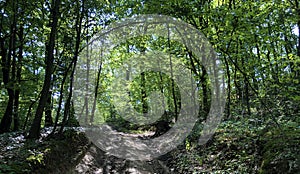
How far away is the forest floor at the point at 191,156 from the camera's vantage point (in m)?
5.14

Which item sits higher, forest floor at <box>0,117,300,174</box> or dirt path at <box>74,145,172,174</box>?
forest floor at <box>0,117,300,174</box>

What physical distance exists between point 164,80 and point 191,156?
1090 centimetres

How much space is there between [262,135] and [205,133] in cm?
309

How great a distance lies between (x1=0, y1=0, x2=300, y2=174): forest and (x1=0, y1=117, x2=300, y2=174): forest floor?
0.04 meters

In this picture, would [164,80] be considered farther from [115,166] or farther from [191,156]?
[191,156]

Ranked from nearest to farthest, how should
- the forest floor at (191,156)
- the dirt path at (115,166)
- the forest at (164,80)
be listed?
1. the forest floor at (191,156)
2. the forest at (164,80)
3. the dirt path at (115,166)

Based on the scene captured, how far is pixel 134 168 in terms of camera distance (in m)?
8.28

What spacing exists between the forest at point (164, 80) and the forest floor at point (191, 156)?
4cm

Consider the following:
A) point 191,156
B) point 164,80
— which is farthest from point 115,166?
point 164,80

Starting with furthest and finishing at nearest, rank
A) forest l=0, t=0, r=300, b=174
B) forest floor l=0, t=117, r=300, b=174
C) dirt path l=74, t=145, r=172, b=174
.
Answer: dirt path l=74, t=145, r=172, b=174
forest l=0, t=0, r=300, b=174
forest floor l=0, t=117, r=300, b=174

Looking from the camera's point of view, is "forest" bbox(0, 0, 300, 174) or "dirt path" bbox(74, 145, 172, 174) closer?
"forest" bbox(0, 0, 300, 174)

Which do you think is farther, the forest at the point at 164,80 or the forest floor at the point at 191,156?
the forest at the point at 164,80

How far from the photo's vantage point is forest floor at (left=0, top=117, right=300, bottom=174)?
16.9ft

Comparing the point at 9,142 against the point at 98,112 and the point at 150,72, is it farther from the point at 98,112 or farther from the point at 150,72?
the point at 98,112
